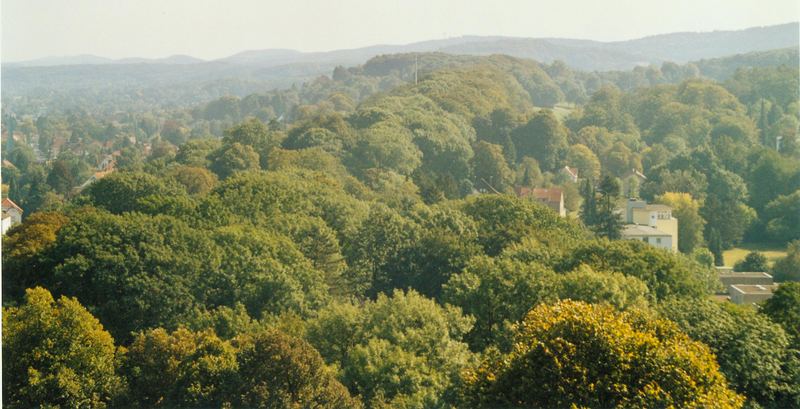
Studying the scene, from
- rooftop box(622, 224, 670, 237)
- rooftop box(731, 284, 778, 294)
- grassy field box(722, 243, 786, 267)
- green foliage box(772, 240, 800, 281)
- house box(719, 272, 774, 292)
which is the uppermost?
rooftop box(731, 284, 778, 294)

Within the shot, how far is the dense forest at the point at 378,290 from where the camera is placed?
41.0ft

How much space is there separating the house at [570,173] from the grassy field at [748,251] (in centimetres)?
1380

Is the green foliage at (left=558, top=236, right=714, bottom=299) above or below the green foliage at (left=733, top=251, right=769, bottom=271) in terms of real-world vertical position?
above

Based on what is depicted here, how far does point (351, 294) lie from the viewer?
2380 centimetres

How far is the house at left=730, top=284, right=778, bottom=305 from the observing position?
87.6 feet

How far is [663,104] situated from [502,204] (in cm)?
5032

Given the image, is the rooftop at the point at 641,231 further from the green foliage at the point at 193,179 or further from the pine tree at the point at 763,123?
the pine tree at the point at 763,123

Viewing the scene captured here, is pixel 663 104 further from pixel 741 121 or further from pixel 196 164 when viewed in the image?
pixel 196 164

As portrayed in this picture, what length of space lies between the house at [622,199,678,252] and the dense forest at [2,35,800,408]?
1.15 meters

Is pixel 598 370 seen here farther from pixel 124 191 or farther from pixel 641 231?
pixel 641 231

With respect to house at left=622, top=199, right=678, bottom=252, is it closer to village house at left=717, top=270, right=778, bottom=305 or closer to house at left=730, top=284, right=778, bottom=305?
village house at left=717, top=270, right=778, bottom=305

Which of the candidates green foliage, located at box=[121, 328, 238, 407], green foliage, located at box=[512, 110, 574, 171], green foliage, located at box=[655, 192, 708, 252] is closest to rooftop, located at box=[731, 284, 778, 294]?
green foliage, located at box=[655, 192, 708, 252]

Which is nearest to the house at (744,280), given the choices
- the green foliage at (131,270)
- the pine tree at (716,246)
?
the pine tree at (716,246)

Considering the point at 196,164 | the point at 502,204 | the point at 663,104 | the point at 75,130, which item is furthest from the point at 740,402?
the point at 75,130
